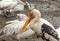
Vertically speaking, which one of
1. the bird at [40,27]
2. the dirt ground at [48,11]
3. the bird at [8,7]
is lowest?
the dirt ground at [48,11]

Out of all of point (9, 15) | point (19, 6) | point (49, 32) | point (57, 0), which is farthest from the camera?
point (57, 0)

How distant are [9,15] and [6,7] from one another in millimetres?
272

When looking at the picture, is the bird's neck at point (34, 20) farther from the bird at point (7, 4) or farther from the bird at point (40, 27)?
the bird at point (7, 4)

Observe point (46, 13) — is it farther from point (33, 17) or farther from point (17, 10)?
point (33, 17)

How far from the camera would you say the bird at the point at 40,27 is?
5.35 metres

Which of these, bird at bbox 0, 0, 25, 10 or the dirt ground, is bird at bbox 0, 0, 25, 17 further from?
the dirt ground

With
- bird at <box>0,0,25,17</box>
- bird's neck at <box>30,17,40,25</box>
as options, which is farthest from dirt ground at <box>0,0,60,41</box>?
bird's neck at <box>30,17,40,25</box>

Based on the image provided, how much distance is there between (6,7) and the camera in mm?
7594

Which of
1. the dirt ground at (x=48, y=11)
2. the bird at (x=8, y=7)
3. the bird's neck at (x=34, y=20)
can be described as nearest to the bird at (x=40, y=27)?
the bird's neck at (x=34, y=20)

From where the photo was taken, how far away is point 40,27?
561 cm

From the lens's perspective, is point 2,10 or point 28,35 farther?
point 2,10

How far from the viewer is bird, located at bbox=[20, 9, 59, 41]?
17.5ft

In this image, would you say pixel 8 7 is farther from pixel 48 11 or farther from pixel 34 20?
pixel 34 20

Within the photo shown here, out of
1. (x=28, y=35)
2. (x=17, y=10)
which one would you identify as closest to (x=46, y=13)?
(x=17, y=10)
